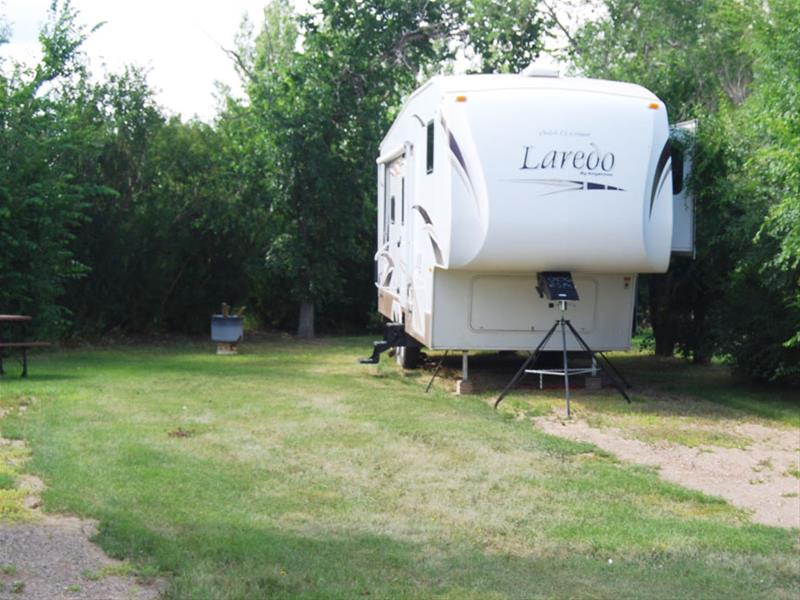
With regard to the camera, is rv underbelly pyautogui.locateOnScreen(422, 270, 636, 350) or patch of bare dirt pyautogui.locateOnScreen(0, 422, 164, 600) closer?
patch of bare dirt pyautogui.locateOnScreen(0, 422, 164, 600)

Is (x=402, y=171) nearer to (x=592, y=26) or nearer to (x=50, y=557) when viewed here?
(x=50, y=557)

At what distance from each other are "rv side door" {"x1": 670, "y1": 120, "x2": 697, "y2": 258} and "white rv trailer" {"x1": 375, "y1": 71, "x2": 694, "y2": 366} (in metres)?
0.90

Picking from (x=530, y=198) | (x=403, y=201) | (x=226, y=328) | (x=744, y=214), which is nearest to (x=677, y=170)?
(x=744, y=214)

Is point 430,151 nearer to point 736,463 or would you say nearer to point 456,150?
point 456,150

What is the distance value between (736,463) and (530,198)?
3.53 meters

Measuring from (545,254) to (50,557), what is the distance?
6661mm

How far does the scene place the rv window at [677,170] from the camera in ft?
41.2

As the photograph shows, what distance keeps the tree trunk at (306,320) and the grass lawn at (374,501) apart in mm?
8968

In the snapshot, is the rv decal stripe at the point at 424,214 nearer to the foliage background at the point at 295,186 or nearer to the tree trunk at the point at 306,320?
the foliage background at the point at 295,186

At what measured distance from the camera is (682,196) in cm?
1259

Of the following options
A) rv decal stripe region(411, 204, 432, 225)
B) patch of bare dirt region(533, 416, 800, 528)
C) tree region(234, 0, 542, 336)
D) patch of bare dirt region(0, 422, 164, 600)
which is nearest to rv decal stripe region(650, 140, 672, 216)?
rv decal stripe region(411, 204, 432, 225)

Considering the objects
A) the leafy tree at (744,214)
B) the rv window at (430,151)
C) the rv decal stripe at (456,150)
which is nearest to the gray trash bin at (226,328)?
the rv window at (430,151)

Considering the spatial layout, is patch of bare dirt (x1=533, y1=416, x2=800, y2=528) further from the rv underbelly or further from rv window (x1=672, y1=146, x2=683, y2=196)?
rv window (x1=672, y1=146, x2=683, y2=196)

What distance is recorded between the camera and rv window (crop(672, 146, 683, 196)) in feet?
41.2
